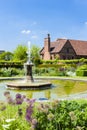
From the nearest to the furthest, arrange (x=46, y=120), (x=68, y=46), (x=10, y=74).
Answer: (x=46, y=120)
(x=10, y=74)
(x=68, y=46)

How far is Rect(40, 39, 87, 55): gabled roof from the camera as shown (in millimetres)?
60894

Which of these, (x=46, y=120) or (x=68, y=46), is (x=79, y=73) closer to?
(x=46, y=120)

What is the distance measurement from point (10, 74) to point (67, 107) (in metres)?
21.9

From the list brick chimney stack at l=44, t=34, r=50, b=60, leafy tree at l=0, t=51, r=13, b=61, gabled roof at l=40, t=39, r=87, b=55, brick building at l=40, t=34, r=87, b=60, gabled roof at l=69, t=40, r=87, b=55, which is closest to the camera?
brick building at l=40, t=34, r=87, b=60

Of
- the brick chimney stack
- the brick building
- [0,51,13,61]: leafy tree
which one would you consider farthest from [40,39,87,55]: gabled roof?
[0,51,13,61]: leafy tree

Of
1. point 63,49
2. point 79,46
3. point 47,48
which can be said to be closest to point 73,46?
point 79,46

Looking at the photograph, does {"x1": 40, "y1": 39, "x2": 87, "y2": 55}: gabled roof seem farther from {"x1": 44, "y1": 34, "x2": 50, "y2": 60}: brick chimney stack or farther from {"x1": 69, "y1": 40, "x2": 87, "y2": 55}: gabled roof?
{"x1": 44, "y1": 34, "x2": 50, "y2": 60}: brick chimney stack

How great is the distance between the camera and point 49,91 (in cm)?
1484

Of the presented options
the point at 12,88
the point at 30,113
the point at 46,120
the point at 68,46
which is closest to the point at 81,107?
the point at 46,120

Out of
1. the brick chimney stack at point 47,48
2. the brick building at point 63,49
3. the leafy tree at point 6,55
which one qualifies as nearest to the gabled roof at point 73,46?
the brick building at point 63,49

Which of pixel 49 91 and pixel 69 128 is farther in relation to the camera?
pixel 49 91

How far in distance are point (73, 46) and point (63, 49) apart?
13.0ft

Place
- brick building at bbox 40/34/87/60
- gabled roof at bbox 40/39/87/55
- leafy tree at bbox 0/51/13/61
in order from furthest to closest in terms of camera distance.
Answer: leafy tree at bbox 0/51/13/61 < gabled roof at bbox 40/39/87/55 < brick building at bbox 40/34/87/60

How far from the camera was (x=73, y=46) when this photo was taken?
2488 inches
